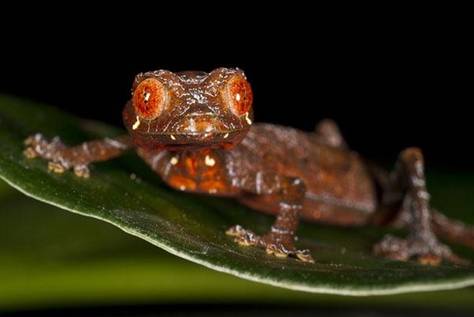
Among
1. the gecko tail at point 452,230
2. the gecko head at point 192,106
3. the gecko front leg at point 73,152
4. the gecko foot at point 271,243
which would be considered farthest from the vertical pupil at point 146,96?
the gecko tail at point 452,230

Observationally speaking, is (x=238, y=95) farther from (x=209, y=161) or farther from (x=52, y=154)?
(x=52, y=154)

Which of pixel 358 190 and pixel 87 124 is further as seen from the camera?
pixel 358 190

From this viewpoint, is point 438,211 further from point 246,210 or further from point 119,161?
point 119,161

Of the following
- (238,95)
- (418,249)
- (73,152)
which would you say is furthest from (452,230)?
(73,152)

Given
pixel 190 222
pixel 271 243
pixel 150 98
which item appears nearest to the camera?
pixel 190 222

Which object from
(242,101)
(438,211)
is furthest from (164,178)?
(438,211)

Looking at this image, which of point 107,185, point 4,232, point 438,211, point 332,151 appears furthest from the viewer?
point 332,151

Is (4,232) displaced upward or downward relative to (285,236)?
downward
